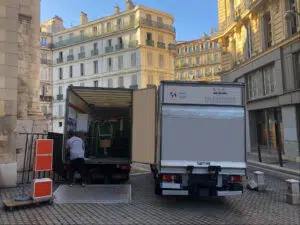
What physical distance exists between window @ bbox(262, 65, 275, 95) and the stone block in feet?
53.5

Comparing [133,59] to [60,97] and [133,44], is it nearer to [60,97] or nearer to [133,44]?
[133,44]

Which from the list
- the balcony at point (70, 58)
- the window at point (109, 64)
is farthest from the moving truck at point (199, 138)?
the balcony at point (70, 58)

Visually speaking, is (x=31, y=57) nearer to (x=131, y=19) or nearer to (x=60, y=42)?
(x=131, y=19)

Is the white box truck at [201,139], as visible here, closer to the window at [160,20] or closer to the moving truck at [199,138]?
the moving truck at [199,138]

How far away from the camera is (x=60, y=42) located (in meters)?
53.1

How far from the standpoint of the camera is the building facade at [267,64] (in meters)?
17.6

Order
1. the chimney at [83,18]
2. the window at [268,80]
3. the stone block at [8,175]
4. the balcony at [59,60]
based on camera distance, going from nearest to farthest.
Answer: the stone block at [8,175], the window at [268,80], the chimney at [83,18], the balcony at [59,60]

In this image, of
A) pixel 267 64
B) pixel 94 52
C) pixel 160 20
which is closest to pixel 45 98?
pixel 94 52

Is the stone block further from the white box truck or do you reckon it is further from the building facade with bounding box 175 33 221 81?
the building facade with bounding box 175 33 221 81

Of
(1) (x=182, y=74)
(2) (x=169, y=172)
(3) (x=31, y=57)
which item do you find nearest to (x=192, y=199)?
(2) (x=169, y=172)

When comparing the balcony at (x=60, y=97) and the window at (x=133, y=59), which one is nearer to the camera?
the window at (x=133, y=59)

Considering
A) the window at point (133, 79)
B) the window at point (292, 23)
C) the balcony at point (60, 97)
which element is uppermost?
the window at point (133, 79)

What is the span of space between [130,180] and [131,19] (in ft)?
124

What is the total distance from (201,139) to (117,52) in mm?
40312
